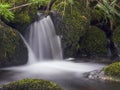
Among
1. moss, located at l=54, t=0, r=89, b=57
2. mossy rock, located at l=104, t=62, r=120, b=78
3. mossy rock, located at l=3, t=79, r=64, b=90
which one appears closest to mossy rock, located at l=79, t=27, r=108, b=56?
moss, located at l=54, t=0, r=89, b=57

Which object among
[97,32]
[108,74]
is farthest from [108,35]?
[108,74]

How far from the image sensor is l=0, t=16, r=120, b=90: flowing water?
21.9 feet

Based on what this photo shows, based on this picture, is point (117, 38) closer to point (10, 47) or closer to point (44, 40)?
point (44, 40)

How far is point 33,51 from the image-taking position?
979 cm

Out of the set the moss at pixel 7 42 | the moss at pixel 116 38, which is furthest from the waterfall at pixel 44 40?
the moss at pixel 116 38

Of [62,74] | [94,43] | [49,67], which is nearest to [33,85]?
[62,74]

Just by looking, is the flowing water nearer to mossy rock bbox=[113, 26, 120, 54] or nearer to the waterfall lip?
the waterfall lip

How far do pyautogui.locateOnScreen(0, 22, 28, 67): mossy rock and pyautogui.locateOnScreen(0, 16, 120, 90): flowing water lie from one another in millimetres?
271

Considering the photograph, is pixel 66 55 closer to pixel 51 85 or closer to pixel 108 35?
pixel 108 35

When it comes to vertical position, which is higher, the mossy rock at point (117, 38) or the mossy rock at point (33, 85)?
the mossy rock at point (117, 38)

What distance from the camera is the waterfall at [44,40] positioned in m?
9.93

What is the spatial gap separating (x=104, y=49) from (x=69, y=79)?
3.61 metres

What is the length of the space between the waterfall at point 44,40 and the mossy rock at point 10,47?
3.04 feet

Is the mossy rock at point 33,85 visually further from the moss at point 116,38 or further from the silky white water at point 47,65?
the moss at point 116,38
